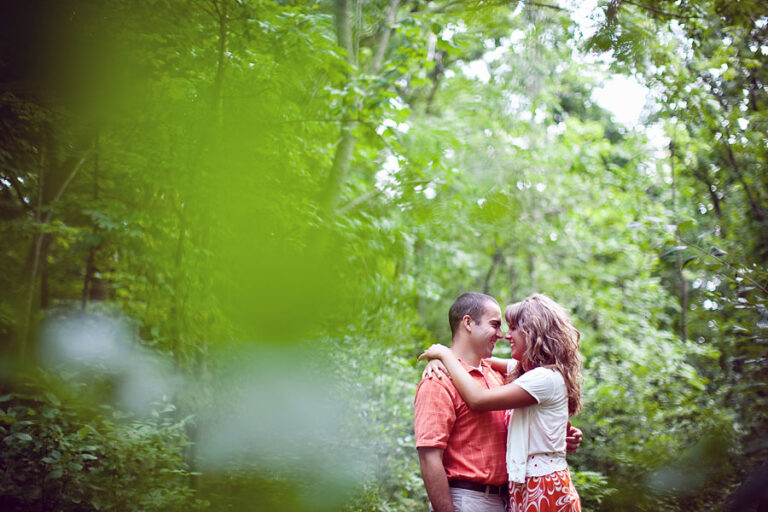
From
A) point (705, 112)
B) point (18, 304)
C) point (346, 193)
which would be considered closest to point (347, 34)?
point (346, 193)

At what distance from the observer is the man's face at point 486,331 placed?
1897mm

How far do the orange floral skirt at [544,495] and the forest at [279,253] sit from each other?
88cm

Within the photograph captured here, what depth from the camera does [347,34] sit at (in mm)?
4340

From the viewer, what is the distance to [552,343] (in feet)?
5.85

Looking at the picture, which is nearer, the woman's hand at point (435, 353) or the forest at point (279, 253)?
the woman's hand at point (435, 353)

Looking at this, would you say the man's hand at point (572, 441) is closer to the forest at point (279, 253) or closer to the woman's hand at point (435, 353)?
the woman's hand at point (435, 353)

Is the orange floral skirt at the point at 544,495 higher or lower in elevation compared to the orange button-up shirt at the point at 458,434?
lower

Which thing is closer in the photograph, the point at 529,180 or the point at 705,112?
the point at 705,112

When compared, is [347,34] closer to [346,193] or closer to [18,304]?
[346,193]

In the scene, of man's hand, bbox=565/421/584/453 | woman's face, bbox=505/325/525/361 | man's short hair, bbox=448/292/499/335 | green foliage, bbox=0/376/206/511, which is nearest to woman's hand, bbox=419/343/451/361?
man's short hair, bbox=448/292/499/335

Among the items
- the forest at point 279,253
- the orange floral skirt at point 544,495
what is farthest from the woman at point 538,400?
the forest at point 279,253

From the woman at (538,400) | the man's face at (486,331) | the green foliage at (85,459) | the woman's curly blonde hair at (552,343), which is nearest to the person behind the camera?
the woman at (538,400)

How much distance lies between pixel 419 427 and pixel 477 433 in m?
0.22

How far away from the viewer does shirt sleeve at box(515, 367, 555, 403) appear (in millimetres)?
1675
